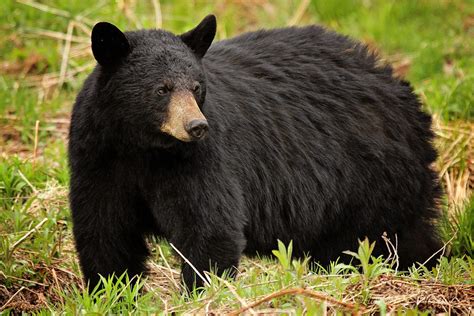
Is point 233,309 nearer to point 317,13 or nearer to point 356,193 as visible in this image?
point 356,193

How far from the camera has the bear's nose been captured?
15.8 feet

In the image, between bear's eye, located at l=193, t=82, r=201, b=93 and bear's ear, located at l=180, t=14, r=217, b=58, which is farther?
bear's ear, located at l=180, t=14, r=217, b=58

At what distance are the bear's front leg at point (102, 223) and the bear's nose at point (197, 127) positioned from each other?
69cm

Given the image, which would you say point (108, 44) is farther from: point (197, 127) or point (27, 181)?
point (27, 181)

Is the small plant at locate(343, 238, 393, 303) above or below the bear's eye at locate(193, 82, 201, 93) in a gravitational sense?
below

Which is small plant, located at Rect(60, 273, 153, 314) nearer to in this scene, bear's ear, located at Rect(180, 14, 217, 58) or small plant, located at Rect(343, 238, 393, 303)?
small plant, located at Rect(343, 238, 393, 303)

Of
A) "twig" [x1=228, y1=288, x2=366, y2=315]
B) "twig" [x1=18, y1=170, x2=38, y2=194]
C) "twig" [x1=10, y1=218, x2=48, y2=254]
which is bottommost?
"twig" [x1=10, y1=218, x2=48, y2=254]

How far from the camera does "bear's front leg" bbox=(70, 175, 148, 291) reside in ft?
17.5

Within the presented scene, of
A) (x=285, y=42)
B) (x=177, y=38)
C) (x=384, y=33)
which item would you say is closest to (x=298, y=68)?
(x=285, y=42)

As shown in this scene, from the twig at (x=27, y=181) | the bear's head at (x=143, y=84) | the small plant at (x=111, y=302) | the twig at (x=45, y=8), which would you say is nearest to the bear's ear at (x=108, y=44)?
the bear's head at (x=143, y=84)

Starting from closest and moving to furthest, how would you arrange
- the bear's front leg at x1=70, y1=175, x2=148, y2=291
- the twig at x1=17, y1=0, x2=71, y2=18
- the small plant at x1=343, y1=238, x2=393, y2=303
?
the small plant at x1=343, y1=238, x2=393, y2=303 → the bear's front leg at x1=70, y1=175, x2=148, y2=291 → the twig at x1=17, y1=0, x2=71, y2=18

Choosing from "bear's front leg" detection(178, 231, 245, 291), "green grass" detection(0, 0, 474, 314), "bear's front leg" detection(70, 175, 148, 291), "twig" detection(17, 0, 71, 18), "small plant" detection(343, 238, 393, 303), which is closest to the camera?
"small plant" detection(343, 238, 393, 303)

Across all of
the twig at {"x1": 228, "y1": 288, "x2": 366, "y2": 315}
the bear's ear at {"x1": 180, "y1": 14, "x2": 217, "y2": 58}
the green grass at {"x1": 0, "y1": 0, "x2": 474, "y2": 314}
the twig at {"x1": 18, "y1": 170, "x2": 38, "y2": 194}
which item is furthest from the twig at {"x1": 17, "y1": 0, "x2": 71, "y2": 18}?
the twig at {"x1": 228, "y1": 288, "x2": 366, "y2": 315}

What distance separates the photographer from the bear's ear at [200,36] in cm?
532
